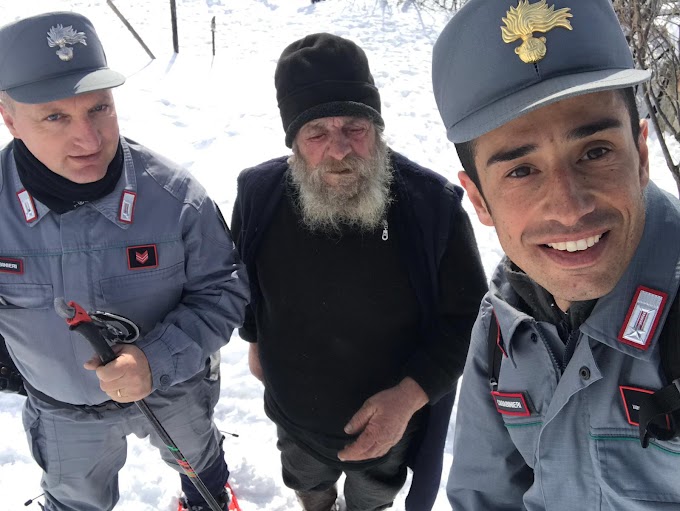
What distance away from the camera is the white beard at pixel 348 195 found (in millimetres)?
2139

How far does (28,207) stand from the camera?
193 cm

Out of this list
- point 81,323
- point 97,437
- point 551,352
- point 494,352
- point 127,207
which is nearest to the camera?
point 551,352

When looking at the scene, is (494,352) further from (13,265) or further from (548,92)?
(13,265)

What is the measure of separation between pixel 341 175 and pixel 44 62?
3.71 feet

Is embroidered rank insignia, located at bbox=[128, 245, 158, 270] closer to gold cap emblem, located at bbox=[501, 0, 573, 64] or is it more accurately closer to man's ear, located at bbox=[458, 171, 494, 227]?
man's ear, located at bbox=[458, 171, 494, 227]

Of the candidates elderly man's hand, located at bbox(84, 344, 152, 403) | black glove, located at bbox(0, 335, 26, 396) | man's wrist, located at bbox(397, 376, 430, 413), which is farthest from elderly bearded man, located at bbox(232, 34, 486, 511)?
black glove, located at bbox(0, 335, 26, 396)

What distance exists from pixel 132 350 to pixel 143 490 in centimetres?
148

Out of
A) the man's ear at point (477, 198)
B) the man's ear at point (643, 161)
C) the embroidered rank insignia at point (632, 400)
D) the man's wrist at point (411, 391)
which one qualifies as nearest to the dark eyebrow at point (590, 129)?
the man's ear at point (643, 161)

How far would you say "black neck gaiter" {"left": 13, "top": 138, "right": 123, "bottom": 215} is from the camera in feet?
6.24

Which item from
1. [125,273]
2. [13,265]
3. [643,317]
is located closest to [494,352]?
[643,317]

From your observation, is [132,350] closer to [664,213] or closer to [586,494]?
[586,494]

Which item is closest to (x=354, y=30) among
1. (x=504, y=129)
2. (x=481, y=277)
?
(x=481, y=277)

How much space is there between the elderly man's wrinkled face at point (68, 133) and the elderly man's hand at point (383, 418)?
1.36 meters

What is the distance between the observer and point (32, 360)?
6.86 ft
